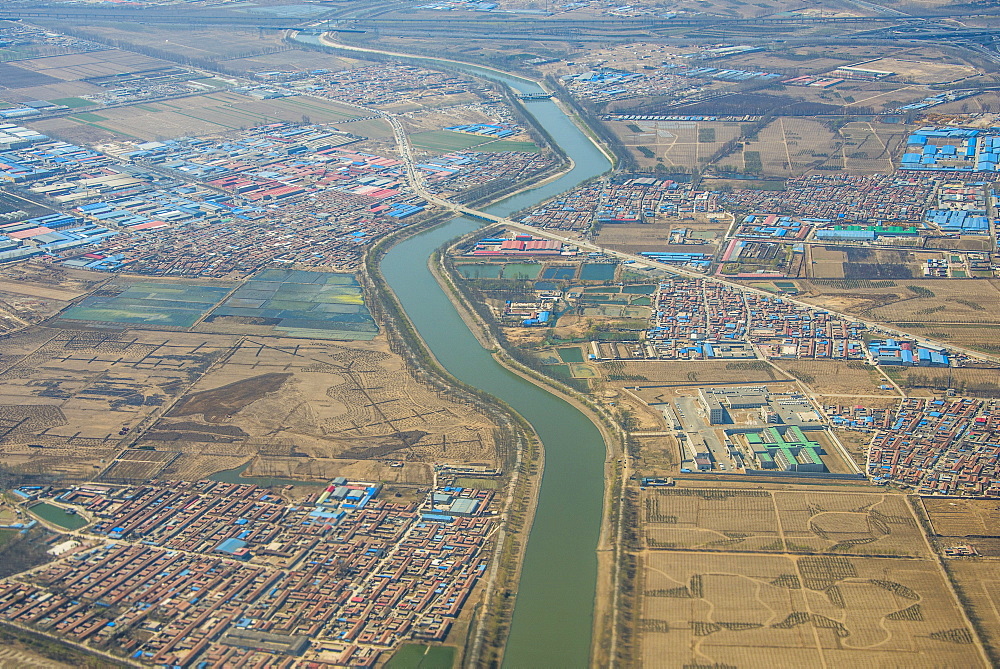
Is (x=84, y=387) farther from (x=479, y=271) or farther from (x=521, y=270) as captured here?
(x=521, y=270)

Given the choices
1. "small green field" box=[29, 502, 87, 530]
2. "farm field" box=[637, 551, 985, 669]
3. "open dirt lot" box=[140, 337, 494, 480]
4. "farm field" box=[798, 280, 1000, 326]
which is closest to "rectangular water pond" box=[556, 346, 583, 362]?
"open dirt lot" box=[140, 337, 494, 480]

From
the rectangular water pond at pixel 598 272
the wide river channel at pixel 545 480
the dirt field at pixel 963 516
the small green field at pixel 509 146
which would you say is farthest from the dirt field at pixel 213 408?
the small green field at pixel 509 146

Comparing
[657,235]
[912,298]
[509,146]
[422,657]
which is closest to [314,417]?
[422,657]

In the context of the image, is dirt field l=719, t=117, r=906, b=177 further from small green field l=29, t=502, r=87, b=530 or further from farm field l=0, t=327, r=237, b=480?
small green field l=29, t=502, r=87, b=530

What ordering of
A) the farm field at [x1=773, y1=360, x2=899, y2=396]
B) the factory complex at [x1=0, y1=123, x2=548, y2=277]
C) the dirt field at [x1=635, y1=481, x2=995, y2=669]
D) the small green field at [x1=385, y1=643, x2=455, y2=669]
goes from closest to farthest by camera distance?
1. the small green field at [x1=385, y1=643, x2=455, y2=669]
2. the dirt field at [x1=635, y1=481, x2=995, y2=669]
3. the farm field at [x1=773, y1=360, x2=899, y2=396]
4. the factory complex at [x1=0, y1=123, x2=548, y2=277]

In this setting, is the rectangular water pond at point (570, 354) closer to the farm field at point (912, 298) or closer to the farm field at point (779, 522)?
the farm field at point (779, 522)

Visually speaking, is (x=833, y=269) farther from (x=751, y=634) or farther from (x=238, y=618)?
(x=238, y=618)
